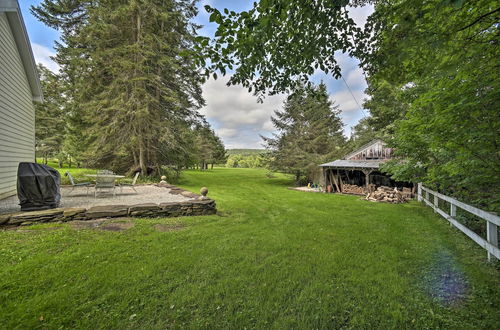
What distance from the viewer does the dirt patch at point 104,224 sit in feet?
14.8

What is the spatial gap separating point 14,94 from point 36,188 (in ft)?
17.3

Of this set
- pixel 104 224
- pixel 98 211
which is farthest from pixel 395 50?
pixel 98 211

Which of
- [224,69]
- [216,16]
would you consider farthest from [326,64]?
[216,16]

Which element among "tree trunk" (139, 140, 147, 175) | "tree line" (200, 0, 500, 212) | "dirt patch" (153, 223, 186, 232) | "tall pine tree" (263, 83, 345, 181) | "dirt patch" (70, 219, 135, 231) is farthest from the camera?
"tall pine tree" (263, 83, 345, 181)

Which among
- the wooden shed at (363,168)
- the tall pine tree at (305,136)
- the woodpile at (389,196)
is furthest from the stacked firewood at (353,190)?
the tall pine tree at (305,136)

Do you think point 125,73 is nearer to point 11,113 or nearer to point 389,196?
point 11,113

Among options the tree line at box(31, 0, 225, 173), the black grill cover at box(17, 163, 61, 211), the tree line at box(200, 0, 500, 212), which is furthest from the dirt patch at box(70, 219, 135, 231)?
the tree line at box(31, 0, 225, 173)

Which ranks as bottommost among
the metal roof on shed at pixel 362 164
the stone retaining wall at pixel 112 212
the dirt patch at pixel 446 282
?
the dirt patch at pixel 446 282

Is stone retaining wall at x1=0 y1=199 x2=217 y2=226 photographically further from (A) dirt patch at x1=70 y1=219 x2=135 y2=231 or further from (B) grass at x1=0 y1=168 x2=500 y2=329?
(B) grass at x1=0 y1=168 x2=500 y2=329

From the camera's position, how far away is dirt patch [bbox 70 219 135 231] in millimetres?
4496

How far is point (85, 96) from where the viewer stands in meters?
14.3

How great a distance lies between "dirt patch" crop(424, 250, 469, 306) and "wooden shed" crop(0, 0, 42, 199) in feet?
36.5

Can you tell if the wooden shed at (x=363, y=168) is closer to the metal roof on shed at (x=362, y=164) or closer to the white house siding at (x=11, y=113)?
the metal roof on shed at (x=362, y=164)

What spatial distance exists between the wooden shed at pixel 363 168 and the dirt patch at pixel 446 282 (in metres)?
9.87
